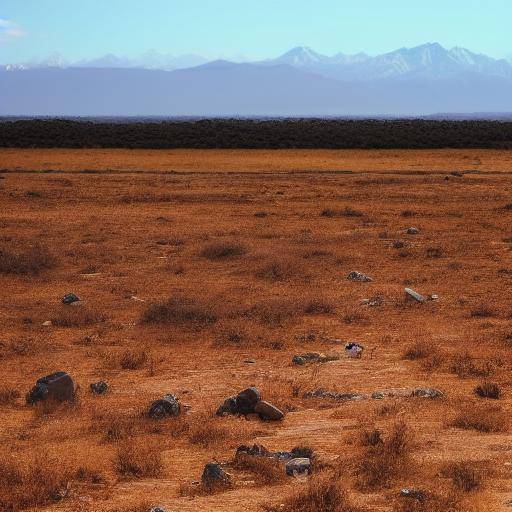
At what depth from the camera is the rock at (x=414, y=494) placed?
581cm

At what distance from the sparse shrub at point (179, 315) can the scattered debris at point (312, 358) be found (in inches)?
74.1

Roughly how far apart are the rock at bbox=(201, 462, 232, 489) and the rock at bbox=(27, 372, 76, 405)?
243cm

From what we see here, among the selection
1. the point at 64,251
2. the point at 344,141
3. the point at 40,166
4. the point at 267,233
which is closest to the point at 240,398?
the point at 64,251

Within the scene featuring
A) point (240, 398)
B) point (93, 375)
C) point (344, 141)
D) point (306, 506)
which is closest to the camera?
point (306, 506)

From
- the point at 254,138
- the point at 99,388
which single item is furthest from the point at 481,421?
the point at 254,138

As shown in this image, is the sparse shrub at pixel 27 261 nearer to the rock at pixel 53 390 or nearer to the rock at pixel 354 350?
the rock at pixel 53 390

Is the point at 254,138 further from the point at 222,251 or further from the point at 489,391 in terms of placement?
the point at 489,391

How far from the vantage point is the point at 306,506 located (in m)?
5.59

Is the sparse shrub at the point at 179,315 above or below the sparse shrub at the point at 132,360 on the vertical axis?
above

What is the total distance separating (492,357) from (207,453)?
4.15 meters

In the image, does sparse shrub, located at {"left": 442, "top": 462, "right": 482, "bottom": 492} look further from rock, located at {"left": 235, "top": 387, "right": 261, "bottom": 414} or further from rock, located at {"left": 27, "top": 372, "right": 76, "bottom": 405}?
rock, located at {"left": 27, "top": 372, "right": 76, "bottom": 405}

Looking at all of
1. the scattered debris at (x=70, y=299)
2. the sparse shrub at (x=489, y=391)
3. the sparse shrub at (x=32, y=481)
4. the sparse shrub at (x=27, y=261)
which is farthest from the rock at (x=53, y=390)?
the sparse shrub at (x=27, y=261)

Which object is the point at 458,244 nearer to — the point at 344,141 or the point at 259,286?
the point at 259,286

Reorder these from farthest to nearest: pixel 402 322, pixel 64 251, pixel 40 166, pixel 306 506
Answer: pixel 40 166 → pixel 64 251 → pixel 402 322 → pixel 306 506
